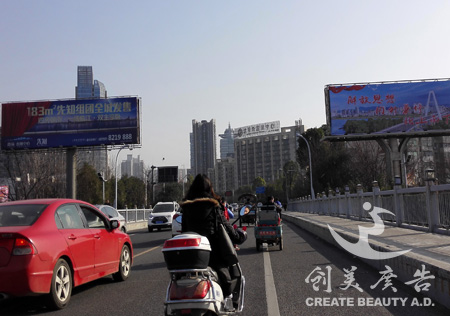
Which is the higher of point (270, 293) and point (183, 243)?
point (183, 243)

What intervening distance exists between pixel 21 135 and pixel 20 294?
32.1 m

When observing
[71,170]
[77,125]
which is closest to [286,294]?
[77,125]

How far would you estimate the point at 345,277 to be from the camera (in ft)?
28.0

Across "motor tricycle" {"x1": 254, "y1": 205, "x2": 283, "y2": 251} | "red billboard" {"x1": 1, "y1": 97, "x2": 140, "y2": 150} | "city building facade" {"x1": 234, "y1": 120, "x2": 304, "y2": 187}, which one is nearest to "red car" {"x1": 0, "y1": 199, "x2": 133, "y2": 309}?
"motor tricycle" {"x1": 254, "y1": 205, "x2": 283, "y2": 251}

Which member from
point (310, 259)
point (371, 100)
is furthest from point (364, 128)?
point (310, 259)

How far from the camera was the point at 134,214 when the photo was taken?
35594 mm

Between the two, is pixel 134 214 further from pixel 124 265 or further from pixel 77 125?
pixel 124 265

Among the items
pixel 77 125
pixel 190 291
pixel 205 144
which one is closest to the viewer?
pixel 190 291

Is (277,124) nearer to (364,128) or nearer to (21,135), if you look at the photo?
(364,128)

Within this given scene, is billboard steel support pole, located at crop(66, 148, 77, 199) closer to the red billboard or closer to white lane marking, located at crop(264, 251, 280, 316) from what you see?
the red billboard

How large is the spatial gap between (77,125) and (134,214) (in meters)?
8.33

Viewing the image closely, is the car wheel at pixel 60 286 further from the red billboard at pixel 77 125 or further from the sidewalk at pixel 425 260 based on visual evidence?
the red billboard at pixel 77 125

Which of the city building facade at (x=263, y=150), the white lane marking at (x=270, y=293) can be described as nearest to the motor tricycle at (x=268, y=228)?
the white lane marking at (x=270, y=293)

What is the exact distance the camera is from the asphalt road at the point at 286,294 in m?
6.12
